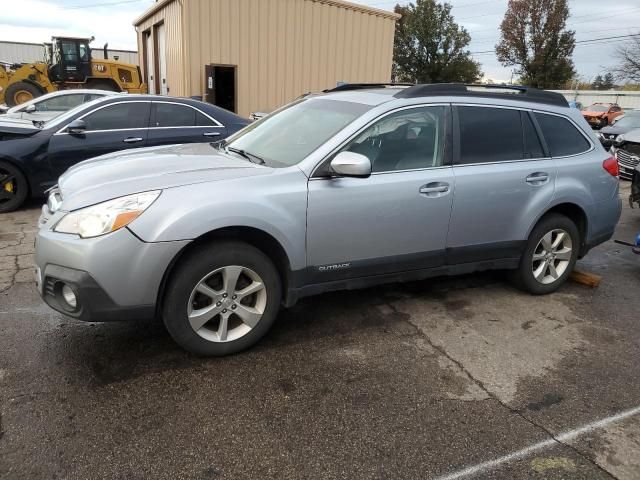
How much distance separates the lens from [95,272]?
112 inches

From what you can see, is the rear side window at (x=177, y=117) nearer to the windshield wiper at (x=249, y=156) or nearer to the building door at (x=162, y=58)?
the windshield wiper at (x=249, y=156)

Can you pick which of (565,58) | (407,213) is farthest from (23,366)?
(565,58)

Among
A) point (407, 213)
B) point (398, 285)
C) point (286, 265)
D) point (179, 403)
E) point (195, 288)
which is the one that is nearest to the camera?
point (179, 403)

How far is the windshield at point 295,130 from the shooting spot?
3.63 meters

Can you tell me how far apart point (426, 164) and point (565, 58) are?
5511 centimetres

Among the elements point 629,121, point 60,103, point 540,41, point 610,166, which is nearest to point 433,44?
point 540,41

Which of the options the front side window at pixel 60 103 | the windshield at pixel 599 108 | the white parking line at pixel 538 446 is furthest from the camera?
the windshield at pixel 599 108

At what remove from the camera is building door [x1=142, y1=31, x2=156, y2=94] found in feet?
59.3

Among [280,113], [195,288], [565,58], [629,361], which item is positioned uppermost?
[565,58]

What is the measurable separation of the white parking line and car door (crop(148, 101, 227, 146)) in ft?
20.5

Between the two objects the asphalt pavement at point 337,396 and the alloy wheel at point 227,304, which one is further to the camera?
the alloy wheel at point 227,304

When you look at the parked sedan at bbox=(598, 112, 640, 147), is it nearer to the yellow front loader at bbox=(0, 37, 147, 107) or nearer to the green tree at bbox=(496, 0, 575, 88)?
the yellow front loader at bbox=(0, 37, 147, 107)

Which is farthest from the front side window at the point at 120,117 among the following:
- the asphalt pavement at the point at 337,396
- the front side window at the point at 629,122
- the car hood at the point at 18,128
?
the front side window at the point at 629,122

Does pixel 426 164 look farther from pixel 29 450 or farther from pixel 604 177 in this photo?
pixel 29 450
